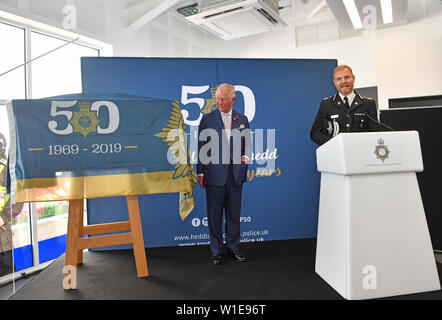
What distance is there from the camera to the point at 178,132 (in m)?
2.41

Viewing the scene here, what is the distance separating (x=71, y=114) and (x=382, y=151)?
6.98ft

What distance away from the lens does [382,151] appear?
1908 millimetres

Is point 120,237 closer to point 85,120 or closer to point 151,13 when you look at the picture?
point 85,120

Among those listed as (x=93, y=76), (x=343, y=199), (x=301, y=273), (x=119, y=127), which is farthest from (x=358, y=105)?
(x=93, y=76)

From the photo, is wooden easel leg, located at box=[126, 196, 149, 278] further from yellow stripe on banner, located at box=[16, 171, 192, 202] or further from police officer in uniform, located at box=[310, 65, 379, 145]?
police officer in uniform, located at box=[310, 65, 379, 145]

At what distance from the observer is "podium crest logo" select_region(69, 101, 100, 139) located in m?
2.20

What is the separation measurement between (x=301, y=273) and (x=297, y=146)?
1.59m

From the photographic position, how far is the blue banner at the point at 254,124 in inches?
129

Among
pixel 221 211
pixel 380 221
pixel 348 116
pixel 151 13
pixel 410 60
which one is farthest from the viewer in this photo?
pixel 410 60

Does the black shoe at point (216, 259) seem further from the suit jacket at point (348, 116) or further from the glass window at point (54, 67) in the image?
the glass window at point (54, 67)

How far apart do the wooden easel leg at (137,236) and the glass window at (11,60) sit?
2.98m

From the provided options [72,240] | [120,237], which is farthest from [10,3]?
[120,237]
